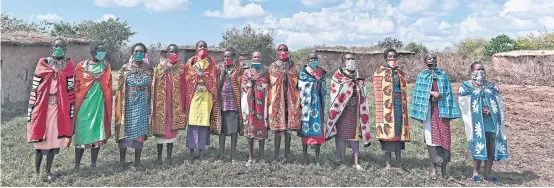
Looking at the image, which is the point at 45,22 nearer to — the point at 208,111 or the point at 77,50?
the point at 77,50

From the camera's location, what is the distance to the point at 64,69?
5781 mm

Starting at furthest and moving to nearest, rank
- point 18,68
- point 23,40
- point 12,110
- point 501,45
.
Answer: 1. point 501,45
2. point 18,68
3. point 23,40
4. point 12,110

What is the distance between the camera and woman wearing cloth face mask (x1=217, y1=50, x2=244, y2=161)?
633 cm

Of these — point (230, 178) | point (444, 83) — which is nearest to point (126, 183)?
point (230, 178)

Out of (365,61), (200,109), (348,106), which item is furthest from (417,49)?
(200,109)

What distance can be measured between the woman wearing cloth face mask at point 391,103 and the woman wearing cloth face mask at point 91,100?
3842mm

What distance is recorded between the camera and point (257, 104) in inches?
248

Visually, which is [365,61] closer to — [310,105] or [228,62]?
[310,105]

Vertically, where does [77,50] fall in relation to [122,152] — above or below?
above

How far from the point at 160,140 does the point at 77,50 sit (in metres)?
10.6

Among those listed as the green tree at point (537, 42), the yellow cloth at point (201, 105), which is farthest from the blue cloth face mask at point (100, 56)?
the green tree at point (537, 42)

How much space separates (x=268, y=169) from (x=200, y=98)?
1.41m

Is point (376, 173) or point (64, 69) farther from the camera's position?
point (376, 173)

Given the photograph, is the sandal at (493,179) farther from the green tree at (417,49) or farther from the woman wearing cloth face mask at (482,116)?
the green tree at (417,49)
